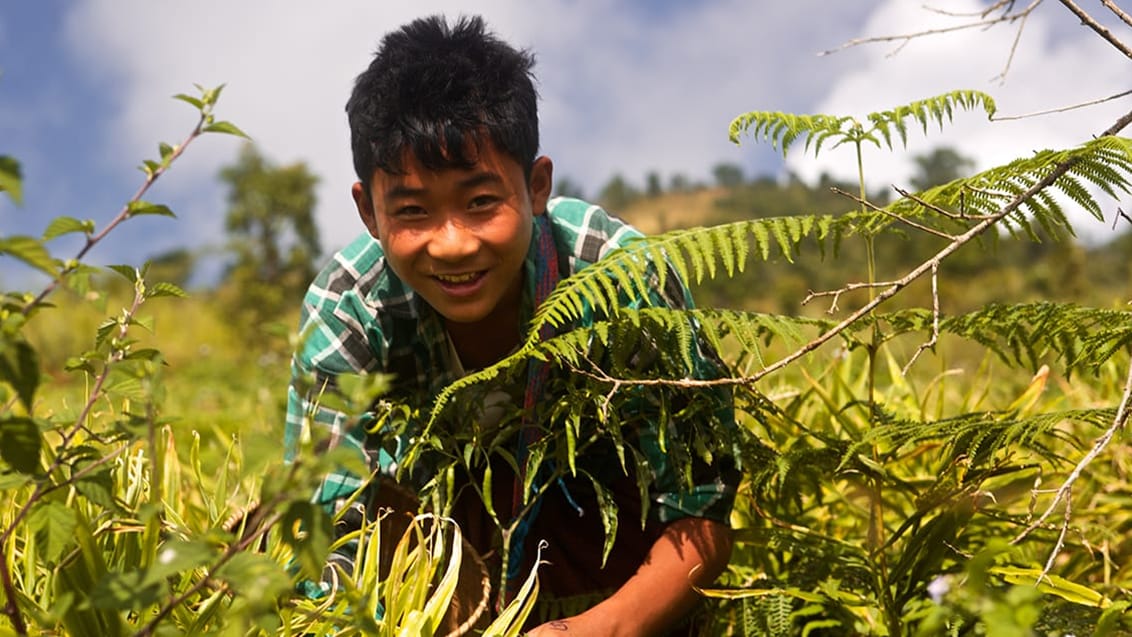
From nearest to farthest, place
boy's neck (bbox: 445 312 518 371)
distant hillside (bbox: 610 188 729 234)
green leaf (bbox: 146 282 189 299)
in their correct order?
green leaf (bbox: 146 282 189 299) < boy's neck (bbox: 445 312 518 371) < distant hillside (bbox: 610 188 729 234)

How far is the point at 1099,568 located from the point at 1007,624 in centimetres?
194

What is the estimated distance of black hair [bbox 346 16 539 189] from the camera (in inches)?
75.3

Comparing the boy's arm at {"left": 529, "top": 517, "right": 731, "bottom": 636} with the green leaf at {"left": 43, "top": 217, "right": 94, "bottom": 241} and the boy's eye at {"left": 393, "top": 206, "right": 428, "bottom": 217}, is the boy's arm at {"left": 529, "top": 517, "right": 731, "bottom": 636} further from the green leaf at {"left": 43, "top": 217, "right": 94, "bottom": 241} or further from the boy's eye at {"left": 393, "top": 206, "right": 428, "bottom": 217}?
the green leaf at {"left": 43, "top": 217, "right": 94, "bottom": 241}

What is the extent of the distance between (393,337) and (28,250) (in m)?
1.15

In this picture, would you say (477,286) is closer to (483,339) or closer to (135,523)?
(483,339)

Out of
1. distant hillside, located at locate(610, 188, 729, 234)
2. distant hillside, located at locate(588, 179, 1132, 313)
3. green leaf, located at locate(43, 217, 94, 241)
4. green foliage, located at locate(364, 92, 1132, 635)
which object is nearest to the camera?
green leaf, located at locate(43, 217, 94, 241)

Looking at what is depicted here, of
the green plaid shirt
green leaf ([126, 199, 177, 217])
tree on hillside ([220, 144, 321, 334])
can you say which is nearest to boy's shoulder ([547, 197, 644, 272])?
the green plaid shirt

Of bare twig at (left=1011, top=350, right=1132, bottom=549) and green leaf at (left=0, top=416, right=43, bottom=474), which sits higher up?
green leaf at (left=0, top=416, right=43, bottom=474)

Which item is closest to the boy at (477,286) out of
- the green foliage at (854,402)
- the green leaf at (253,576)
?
the green foliage at (854,402)

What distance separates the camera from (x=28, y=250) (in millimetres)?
1090

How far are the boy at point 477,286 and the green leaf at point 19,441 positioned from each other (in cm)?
65

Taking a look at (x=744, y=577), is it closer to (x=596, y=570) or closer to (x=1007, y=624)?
(x=596, y=570)

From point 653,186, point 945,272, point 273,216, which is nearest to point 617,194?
point 653,186

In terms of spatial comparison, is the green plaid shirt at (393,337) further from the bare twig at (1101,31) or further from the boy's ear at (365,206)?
the bare twig at (1101,31)
